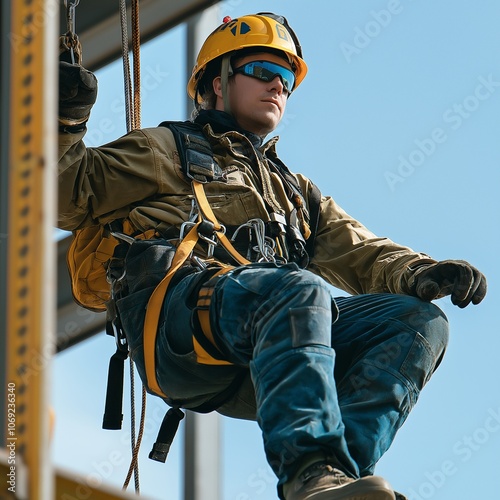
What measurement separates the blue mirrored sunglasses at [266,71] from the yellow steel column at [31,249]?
8.48ft

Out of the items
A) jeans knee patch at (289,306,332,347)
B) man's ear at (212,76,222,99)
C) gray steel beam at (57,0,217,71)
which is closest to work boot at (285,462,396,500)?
jeans knee patch at (289,306,332,347)

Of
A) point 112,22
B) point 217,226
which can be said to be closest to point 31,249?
point 217,226

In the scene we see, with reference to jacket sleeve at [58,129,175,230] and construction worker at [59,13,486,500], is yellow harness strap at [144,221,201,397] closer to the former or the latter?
construction worker at [59,13,486,500]

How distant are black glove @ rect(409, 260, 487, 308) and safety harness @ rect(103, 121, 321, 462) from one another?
479mm

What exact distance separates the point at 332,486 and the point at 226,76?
2.05 metres

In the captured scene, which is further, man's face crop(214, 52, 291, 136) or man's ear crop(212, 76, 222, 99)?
man's ear crop(212, 76, 222, 99)

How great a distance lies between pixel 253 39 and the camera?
5.02 meters

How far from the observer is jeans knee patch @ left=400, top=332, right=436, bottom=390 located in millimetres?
4172

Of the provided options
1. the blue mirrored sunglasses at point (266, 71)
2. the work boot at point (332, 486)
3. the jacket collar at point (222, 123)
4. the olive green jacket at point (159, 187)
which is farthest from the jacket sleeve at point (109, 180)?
the work boot at point (332, 486)

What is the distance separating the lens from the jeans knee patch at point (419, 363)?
4.17 meters

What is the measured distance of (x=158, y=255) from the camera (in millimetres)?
4328

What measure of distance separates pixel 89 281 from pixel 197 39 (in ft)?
6.62

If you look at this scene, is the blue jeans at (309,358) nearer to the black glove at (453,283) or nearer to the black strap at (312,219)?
the black glove at (453,283)

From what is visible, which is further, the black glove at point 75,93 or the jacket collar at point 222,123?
the jacket collar at point 222,123
